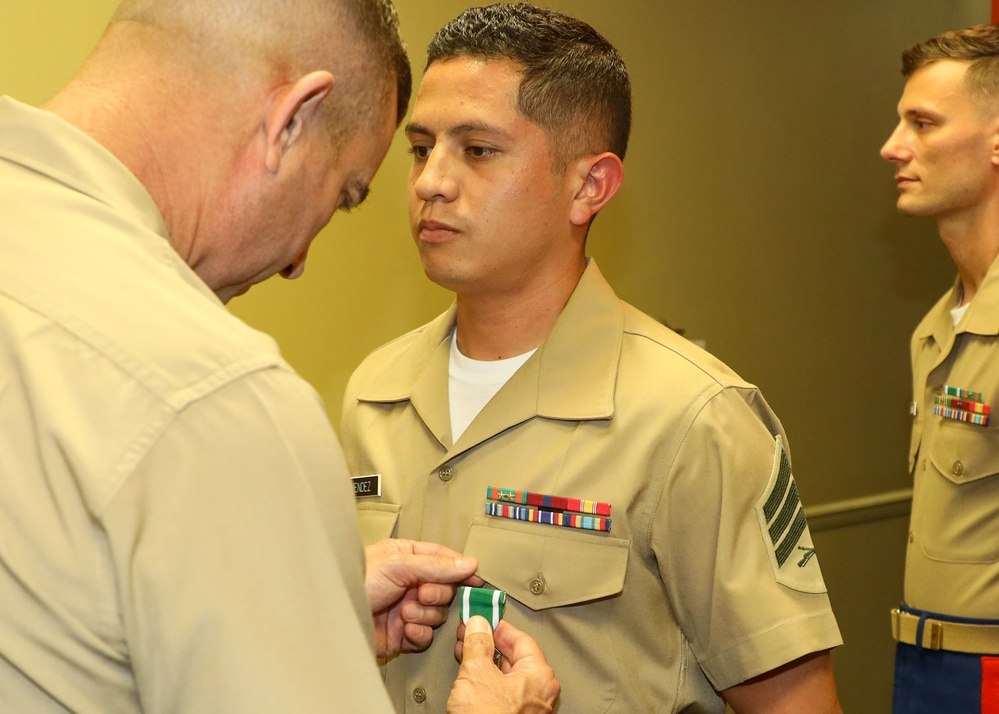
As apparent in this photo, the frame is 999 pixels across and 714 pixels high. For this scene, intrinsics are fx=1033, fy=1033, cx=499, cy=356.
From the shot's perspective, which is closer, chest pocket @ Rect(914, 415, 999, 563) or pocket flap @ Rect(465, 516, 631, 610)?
pocket flap @ Rect(465, 516, 631, 610)

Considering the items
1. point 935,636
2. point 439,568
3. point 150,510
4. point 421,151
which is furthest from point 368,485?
point 935,636

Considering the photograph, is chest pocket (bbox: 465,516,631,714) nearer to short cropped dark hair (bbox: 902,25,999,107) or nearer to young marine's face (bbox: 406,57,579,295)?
young marine's face (bbox: 406,57,579,295)

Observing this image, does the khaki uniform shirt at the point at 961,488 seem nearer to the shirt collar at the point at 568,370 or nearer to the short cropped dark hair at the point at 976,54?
the short cropped dark hair at the point at 976,54

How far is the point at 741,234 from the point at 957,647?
1.43m

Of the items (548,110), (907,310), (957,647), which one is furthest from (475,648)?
(907,310)

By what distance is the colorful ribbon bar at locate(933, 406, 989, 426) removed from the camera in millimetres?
2393

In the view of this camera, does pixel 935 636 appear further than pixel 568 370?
Yes

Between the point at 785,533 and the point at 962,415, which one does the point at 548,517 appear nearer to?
the point at 785,533

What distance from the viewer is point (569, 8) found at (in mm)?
2709

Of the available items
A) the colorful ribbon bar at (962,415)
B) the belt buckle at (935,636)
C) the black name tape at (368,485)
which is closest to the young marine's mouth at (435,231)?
the black name tape at (368,485)

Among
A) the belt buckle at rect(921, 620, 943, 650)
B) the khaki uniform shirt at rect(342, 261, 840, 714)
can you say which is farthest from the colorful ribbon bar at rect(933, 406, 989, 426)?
the khaki uniform shirt at rect(342, 261, 840, 714)

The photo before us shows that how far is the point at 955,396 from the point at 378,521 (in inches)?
63.4

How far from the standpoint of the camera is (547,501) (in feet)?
4.81

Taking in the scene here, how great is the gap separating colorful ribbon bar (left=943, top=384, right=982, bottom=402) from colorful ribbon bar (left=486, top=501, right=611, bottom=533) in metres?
1.41
